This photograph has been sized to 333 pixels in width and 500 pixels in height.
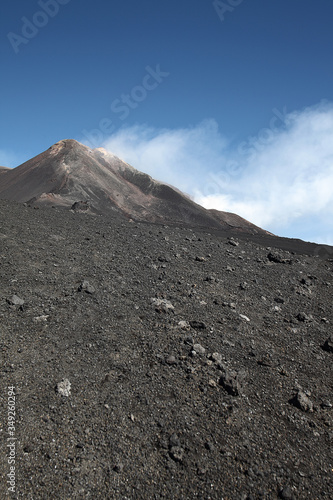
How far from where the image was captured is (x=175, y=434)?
4211 millimetres

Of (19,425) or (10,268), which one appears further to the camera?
(10,268)

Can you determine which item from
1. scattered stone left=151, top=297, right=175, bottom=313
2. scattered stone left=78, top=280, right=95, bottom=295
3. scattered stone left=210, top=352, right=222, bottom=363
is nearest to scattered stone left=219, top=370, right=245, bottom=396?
scattered stone left=210, top=352, right=222, bottom=363

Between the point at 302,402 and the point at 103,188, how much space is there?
1442 inches

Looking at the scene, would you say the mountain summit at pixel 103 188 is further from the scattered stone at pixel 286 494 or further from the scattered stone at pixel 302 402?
the scattered stone at pixel 286 494

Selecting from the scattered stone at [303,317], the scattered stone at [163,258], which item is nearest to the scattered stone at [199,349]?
the scattered stone at [303,317]

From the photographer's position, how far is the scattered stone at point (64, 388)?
450 cm

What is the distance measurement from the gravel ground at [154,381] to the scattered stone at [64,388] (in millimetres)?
20

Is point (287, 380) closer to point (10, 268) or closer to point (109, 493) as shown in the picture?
point (109, 493)

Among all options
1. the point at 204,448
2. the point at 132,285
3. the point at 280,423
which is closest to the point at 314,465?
the point at 280,423

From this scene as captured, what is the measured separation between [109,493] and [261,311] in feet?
18.3

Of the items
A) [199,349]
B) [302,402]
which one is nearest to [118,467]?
[199,349]

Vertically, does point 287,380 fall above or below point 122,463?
above

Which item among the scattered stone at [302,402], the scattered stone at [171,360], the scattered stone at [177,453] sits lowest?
the scattered stone at [177,453]

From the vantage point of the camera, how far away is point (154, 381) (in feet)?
16.4
